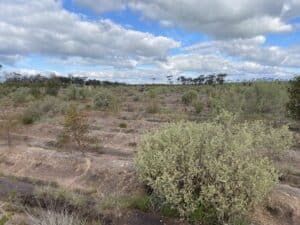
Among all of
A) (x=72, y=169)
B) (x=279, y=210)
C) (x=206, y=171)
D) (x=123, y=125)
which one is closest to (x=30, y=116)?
(x=123, y=125)

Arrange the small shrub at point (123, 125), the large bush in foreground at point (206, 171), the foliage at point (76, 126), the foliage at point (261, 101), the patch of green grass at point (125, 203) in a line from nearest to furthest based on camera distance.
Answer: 1. the large bush in foreground at point (206, 171)
2. the patch of green grass at point (125, 203)
3. the foliage at point (76, 126)
4. the small shrub at point (123, 125)
5. the foliage at point (261, 101)

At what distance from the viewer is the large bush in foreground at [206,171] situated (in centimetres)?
784

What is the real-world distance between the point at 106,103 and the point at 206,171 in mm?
21794

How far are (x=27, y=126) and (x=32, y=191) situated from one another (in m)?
11.4

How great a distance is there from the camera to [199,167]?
8.30m

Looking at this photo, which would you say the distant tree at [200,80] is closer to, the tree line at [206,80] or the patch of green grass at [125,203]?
the tree line at [206,80]

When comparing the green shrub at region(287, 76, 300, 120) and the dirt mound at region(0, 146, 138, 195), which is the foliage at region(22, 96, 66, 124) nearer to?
the dirt mound at region(0, 146, 138, 195)

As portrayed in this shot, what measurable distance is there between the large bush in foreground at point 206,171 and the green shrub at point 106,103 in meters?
19.4

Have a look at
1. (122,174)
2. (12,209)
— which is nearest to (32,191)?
(12,209)

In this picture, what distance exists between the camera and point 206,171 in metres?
8.24

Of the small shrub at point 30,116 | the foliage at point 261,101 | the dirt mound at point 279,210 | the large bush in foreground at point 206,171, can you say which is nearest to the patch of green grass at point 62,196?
the large bush in foreground at point 206,171

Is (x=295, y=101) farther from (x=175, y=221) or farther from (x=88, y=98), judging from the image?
(x=88, y=98)

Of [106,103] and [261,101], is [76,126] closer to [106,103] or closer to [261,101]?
[261,101]

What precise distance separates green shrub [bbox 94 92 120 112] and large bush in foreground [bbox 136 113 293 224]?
19419 mm
